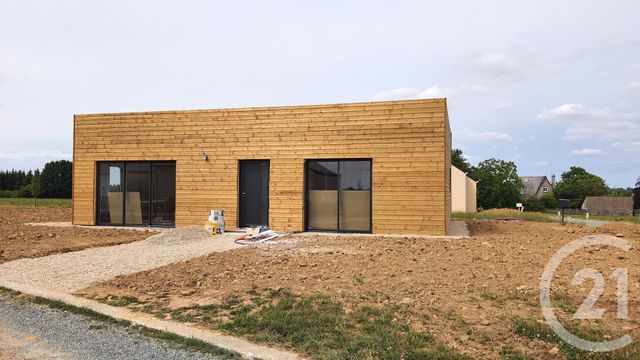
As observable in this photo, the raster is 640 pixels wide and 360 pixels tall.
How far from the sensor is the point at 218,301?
18.1 feet

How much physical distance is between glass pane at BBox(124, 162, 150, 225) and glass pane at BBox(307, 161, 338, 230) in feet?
Result: 18.1

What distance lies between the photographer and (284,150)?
526 inches

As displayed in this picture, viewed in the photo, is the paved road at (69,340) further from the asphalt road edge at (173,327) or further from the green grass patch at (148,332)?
the asphalt road edge at (173,327)

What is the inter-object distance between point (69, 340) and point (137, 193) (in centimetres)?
1115

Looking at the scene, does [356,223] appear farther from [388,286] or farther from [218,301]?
[218,301]

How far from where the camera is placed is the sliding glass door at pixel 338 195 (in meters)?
13.0

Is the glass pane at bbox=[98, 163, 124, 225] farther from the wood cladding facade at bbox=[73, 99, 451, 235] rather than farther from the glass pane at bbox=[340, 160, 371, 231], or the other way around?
the glass pane at bbox=[340, 160, 371, 231]

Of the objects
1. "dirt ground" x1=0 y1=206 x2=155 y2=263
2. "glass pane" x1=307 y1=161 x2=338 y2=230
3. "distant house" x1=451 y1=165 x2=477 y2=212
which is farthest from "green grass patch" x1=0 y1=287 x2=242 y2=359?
"distant house" x1=451 y1=165 x2=477 y2=212

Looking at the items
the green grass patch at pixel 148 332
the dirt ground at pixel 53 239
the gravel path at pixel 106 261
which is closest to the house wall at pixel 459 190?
the gravel path at pixel 106 261

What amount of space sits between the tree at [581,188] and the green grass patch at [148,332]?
73.2 m

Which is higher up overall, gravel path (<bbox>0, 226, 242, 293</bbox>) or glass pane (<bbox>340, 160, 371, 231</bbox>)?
glass pane (<bbox>340, 160, 371, 231</bbox>)

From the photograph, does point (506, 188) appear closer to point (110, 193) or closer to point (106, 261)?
point (110, 193)

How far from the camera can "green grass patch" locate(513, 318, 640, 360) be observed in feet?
12.3

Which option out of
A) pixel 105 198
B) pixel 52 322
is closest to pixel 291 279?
pixel 52 322
